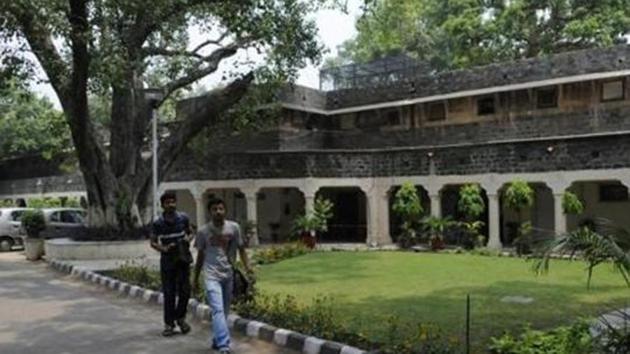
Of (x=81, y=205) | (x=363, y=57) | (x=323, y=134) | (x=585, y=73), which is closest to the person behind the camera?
(x=585, y=73)

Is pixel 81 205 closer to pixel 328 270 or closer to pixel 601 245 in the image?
pixel 328 270

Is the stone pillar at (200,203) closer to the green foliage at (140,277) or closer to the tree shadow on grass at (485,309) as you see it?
the green foliage at (140,277)

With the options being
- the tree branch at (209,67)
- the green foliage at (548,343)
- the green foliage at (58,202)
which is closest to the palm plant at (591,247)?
the green foliage at (548,343)

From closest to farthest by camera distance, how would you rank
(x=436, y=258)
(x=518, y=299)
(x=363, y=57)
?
(x=518, y=299)
(x=436, y=258)
(x=363, y=57)

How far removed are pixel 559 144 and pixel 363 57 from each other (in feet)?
96.8

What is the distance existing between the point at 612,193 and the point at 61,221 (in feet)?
57.7

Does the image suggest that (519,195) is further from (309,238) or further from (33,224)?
(33,224)

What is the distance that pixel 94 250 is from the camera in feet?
63.7

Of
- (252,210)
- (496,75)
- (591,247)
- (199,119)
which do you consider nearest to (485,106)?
(496,75)

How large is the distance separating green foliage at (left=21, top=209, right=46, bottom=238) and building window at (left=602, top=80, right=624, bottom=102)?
17.6 metres

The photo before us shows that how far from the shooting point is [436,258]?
18703 mm

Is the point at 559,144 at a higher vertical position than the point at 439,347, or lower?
higher

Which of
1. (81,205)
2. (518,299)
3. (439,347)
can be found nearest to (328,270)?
(518,299)

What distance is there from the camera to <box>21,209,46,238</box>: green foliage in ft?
68.7
